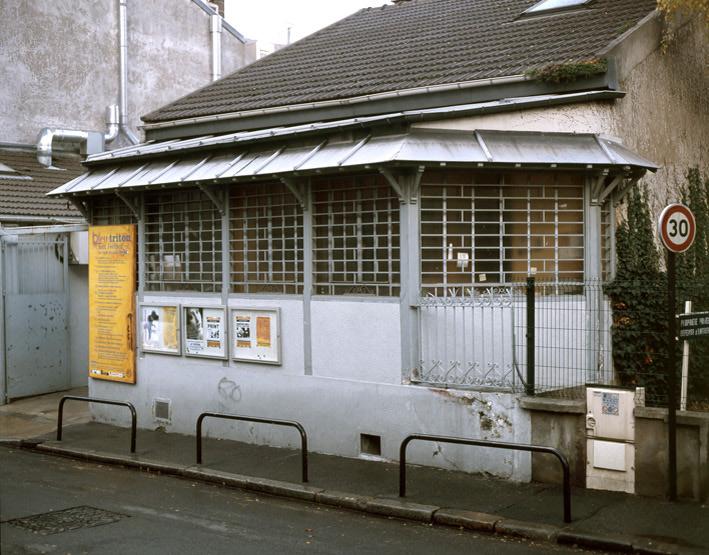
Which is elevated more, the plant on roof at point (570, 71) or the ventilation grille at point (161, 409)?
the plant on roof at point (570, 71)

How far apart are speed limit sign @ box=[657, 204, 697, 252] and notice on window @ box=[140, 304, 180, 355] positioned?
7.81m

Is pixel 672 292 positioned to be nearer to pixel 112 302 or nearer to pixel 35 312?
pixel 112 302

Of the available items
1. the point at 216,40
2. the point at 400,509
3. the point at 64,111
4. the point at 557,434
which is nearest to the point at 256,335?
the point at 400,509

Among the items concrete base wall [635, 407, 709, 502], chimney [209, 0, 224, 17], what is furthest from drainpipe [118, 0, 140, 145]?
concrete base wall [635, 407, 709, 502]

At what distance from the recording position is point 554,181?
1190 centimetres

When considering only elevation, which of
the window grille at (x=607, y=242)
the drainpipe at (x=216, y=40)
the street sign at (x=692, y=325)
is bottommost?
the street sign at (x=692, y=325)

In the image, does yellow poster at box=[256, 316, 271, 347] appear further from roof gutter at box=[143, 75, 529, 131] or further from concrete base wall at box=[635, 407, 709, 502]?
concrete base wall at box=[635, 407, 709, 502]

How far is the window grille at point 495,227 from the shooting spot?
11.6 m

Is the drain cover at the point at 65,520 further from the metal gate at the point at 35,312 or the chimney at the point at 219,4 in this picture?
the chimney at the point at 219,4

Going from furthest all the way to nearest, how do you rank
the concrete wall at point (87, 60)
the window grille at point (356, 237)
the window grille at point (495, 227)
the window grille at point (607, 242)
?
the concrete wall at point (87, 60), the window grille at point (607, 242), the window grille at point (356, 237), the window grille at point (495, 227)

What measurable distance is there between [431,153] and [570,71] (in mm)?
2623

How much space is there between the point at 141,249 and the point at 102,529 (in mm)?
6842

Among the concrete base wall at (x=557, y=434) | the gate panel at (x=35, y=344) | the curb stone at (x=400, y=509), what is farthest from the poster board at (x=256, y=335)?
the gate panel at (x=35, y=344)

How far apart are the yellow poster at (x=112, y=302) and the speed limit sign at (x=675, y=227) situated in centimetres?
883
